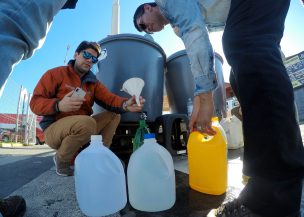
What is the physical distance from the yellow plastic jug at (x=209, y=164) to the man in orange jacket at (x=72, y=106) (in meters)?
0.63

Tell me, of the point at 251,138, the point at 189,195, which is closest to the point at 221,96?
the point at 189,195

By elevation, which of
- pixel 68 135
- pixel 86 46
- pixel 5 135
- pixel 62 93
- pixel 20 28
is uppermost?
pixel 86 46

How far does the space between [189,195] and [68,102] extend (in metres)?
0.88

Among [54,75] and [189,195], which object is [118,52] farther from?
[189,195]

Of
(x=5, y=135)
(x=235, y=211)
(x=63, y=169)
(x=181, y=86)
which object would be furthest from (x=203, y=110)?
(x=5, y=135)

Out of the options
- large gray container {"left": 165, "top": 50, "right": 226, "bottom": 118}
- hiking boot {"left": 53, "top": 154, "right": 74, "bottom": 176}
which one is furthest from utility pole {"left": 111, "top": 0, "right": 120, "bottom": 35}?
hiking boot {"left": 53, "top": 154, "right": 74, "bottom": 176}

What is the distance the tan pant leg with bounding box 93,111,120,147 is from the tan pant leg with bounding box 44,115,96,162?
0.91 feet

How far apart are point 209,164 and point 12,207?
0.83 m

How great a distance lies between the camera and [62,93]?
5.19 ft

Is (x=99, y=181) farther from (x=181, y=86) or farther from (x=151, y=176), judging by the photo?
(x=181, y=86)

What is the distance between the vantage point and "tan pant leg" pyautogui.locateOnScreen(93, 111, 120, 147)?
1.73 meters

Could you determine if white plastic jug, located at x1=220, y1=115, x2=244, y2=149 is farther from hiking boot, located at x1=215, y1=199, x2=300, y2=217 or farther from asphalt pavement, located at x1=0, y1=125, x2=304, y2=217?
hiking boot, located at x1=215, y1=199, x2=300, y2=217

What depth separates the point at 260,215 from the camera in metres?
0.67

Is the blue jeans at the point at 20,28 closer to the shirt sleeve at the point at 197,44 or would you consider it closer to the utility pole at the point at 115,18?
the shirt sleeve at the point at 197,44
